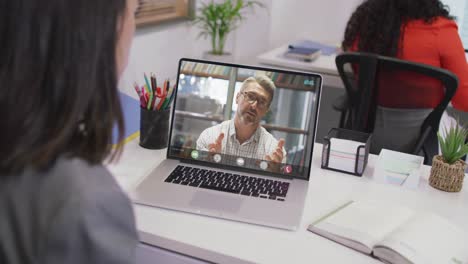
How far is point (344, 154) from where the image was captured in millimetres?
1246

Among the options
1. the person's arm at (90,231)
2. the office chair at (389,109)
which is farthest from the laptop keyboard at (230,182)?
the office chair at (389,109)

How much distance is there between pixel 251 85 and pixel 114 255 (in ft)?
2.39

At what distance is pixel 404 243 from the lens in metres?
0.89

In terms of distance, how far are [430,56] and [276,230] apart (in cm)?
135

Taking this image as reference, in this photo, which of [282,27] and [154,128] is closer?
[154,128]

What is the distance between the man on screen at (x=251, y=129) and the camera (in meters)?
1.18

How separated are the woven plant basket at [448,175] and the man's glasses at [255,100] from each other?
448 mm

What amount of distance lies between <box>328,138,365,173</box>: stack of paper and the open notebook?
0.64 ft

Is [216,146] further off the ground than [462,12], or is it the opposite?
[462,12]

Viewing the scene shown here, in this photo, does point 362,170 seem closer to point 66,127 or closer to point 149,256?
point 149,256

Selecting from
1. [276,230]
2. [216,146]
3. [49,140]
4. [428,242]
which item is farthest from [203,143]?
[49,140]

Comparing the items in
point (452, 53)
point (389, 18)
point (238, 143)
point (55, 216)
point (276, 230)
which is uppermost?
point (389, 18)

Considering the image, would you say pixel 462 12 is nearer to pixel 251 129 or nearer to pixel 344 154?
pixel 344 154

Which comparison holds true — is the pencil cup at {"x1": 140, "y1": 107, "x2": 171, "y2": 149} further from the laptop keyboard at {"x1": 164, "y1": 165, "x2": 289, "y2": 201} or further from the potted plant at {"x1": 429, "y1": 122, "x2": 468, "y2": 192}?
the potted plant at {"x1": 429, "y1": 122, "x2": 468, "y2": 192}
